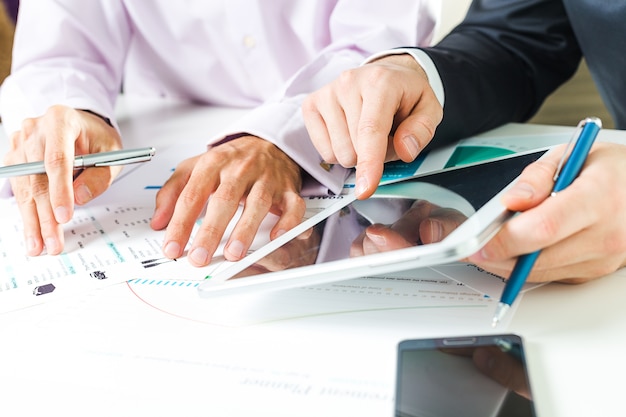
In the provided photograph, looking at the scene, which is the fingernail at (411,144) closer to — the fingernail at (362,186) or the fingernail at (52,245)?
the fingernail at (362,186)

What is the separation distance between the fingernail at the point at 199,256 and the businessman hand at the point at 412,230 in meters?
0.15

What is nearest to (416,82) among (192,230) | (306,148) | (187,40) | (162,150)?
(306,148)

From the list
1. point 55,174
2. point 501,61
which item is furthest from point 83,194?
point 501,61

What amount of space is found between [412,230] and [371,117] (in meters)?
0.16

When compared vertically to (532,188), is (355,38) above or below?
above

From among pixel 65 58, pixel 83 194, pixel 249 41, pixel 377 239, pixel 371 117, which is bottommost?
pixel 377 239

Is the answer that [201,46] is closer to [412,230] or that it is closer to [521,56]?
[521,56]

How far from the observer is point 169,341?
429 millimetres

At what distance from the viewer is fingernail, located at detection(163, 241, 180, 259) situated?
1.82ft

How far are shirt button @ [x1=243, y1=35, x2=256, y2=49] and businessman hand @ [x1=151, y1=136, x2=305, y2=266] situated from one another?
284 mm

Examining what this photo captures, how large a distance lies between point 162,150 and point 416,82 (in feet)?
1.23

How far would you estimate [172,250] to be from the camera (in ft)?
1.82

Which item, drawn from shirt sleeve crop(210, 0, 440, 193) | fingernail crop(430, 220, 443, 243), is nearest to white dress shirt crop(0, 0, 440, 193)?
shirt sleeve crop(210, 0, 440, 193)

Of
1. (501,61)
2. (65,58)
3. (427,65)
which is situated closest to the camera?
(427,65)
